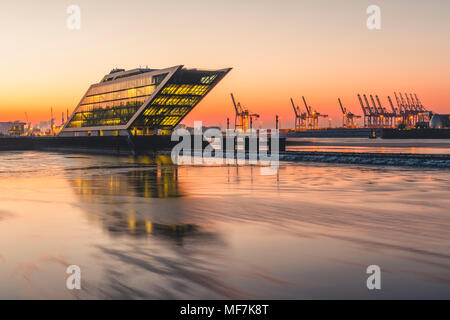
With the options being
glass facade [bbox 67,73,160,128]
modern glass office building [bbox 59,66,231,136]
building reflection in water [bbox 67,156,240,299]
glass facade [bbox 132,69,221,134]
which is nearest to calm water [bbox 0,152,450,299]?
building reflection in water [bbox 67,156,240,299]

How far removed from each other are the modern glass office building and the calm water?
7649 centimetres

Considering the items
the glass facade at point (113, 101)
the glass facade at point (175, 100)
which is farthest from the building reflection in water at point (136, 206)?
the glass facade at point (113, 101)

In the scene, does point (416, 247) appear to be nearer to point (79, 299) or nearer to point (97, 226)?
point (79, 299)

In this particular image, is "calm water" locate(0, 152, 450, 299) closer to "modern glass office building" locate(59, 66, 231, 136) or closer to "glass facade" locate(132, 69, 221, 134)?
"glass facade" locate(132, 69, 221, 134)

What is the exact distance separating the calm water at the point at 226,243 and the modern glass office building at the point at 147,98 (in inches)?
3012

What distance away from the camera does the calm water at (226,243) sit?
24.8ft

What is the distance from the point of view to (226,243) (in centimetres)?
1080

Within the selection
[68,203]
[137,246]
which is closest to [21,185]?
[68,203]

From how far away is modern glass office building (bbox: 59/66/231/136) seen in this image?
96125 millimetres

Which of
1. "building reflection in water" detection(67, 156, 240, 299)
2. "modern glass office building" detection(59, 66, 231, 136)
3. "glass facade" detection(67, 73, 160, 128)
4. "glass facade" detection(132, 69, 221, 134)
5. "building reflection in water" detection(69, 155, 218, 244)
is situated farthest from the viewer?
"glass facade" detection(67, 73, 160, 128)

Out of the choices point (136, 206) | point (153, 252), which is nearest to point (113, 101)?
point (136, 206)

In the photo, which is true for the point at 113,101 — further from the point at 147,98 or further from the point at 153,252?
the point at 153,252

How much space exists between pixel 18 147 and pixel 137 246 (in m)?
106

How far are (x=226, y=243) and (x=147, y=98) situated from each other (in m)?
90.7
